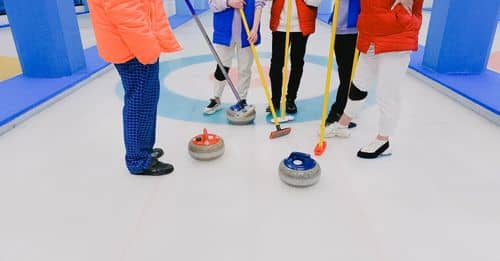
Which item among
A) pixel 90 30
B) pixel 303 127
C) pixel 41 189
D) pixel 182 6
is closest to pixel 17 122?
pixel 41 189

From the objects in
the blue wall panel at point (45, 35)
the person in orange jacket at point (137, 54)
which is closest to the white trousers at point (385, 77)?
the person in orange jacket at point (137, 54)

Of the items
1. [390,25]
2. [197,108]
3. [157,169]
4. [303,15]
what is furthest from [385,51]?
[197,108]

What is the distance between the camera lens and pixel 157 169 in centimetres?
198

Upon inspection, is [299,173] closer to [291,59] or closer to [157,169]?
[157,169]

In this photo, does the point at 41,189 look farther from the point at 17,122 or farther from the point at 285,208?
the point at 285,208

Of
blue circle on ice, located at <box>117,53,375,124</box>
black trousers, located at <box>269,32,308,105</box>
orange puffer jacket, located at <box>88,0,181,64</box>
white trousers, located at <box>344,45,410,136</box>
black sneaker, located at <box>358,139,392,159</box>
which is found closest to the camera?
orange puffer jacket, located at <box>88,0,181,64</box>

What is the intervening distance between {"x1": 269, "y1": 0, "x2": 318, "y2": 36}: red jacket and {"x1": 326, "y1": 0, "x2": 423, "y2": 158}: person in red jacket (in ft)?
1.67

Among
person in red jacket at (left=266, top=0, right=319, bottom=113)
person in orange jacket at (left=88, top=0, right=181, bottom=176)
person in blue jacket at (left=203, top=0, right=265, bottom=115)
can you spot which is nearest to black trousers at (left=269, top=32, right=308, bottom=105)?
person in red jacket at (left=266, top=0, right=319, bottom=113)

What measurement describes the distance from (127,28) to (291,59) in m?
1.35

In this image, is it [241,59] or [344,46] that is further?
[241,59]

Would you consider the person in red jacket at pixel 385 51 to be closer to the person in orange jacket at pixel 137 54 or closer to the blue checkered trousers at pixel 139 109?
the person in orange jacket at pixel 137 54

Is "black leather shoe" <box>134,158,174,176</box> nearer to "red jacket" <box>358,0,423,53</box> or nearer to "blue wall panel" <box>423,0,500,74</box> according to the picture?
"red jacket" <box>358,0,423,53</box>

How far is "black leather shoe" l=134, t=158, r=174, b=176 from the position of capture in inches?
77.3

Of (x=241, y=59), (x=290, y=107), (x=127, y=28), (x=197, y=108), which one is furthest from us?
(x=197, y=108)
